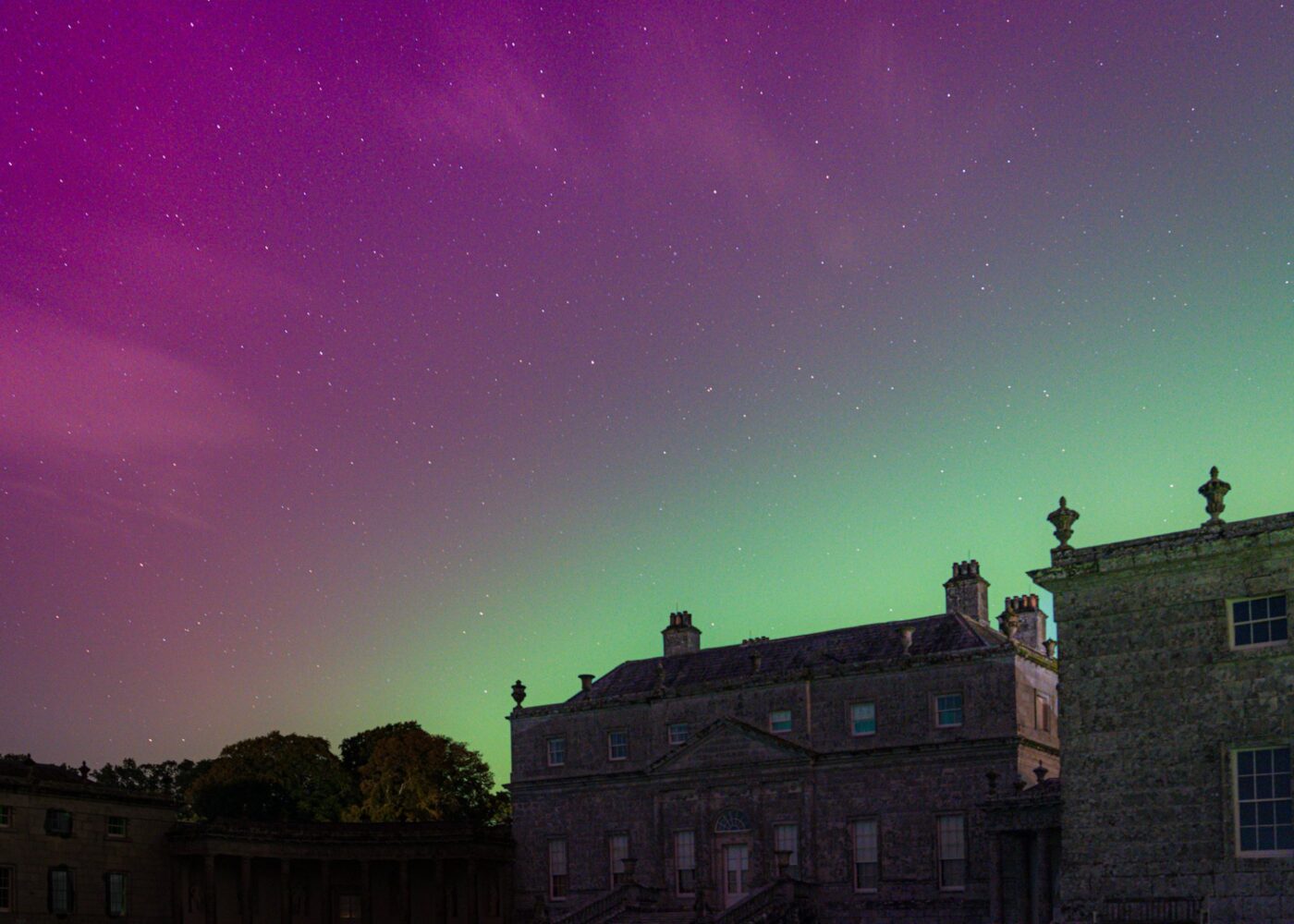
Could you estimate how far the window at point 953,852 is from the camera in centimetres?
4025

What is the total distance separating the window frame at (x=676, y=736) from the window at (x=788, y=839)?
5.16 m

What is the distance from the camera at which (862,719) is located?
44.1 m

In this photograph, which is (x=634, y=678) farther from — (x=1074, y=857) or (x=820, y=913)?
(x=1074, y=857)

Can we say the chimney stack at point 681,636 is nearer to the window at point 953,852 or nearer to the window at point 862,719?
the window at point 862,719

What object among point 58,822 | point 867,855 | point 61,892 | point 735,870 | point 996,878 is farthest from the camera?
point 735,870

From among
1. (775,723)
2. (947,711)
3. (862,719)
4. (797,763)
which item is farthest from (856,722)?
(947,711)

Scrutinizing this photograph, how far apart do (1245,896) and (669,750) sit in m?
26.0

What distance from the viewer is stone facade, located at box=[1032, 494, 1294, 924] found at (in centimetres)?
2475

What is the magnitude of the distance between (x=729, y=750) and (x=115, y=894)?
21534 millimetres

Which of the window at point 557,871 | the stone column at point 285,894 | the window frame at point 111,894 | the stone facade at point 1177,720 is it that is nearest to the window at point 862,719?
the window at point 557,871

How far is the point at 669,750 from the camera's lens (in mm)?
48156

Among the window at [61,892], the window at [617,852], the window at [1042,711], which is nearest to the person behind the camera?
the window at [1042,711]

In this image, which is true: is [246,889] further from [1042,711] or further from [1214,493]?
[1214,493]

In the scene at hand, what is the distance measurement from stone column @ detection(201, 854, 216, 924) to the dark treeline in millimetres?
19234
